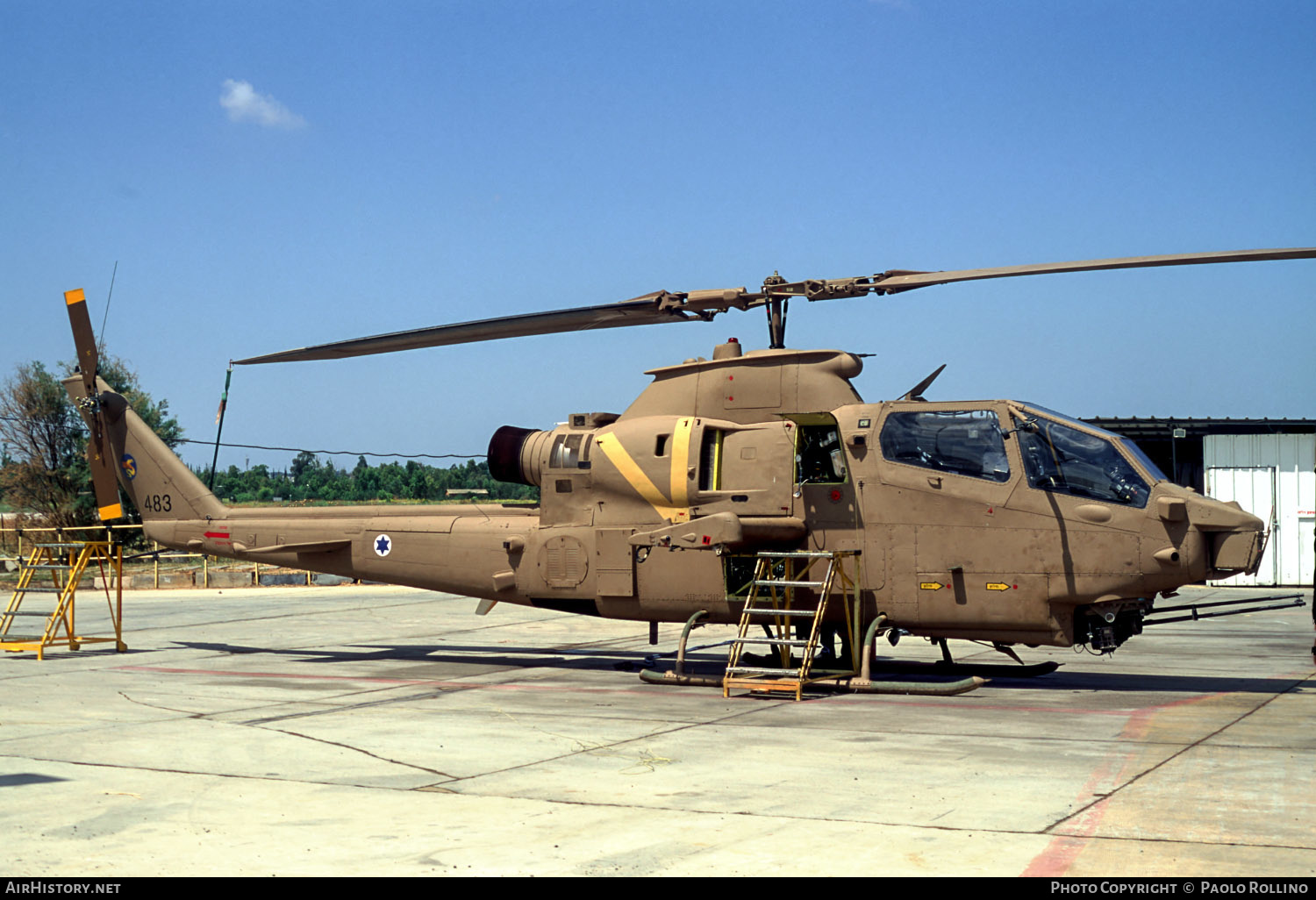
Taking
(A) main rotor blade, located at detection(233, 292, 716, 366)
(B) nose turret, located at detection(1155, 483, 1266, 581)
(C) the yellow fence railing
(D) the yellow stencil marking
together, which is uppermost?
(A) main rotor blade, located at detection(233, 292, 716, 366)

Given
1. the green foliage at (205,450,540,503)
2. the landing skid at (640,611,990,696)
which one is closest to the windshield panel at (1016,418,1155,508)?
the landing skid at (640,611,990,696)

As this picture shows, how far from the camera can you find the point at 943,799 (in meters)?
7.58

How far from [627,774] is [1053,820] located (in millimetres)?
3040

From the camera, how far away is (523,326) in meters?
13.8

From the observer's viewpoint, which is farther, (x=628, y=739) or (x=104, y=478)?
(x=104, y=478)

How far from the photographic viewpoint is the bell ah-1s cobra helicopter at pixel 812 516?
39.9ft

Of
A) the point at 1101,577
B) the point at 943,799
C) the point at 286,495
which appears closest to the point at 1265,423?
the point at 1101,577

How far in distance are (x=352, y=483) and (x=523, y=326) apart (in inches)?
2413

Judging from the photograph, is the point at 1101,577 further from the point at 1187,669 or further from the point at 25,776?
the point at 25,776

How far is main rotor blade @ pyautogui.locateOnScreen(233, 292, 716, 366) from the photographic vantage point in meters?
13.5

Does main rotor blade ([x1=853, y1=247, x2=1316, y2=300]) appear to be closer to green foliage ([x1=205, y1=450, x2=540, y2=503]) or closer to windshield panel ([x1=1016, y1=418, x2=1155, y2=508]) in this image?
windshield panel ([x1=1016, y1=418, x2=1155, y2=508])

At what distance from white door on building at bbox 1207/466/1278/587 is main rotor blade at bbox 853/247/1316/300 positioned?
22.4m

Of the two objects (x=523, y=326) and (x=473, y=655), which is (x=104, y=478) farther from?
(x=523, y=326)

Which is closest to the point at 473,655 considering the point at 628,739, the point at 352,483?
the point at 628,739
